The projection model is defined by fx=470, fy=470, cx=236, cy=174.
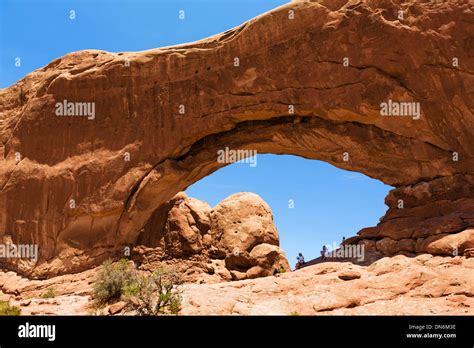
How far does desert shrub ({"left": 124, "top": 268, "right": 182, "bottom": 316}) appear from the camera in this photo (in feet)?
37.0

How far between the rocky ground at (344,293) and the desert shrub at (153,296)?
1.03 feet

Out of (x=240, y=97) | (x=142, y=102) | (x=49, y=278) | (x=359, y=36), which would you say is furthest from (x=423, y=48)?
(x=49, y=278)

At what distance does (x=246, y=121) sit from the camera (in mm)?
19047

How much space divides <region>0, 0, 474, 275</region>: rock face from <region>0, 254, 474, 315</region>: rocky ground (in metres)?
1.83

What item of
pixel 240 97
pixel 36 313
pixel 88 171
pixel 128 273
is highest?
pixel 240 97

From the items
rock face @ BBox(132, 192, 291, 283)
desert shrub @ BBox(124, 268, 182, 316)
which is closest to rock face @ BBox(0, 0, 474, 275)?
rock face @ BBox(132, 192, 291, 283)

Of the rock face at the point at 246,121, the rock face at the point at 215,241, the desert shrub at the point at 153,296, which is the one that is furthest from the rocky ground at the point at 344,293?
the rock face at the point at 215,241

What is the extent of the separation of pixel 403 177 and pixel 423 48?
4.46 metres

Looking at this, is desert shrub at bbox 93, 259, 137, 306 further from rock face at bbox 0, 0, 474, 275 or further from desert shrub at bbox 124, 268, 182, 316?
rock face at bbox 0, 0, 474, 275

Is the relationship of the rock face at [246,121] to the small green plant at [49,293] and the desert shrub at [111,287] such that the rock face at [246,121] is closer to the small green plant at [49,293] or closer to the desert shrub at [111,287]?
the small green plant at [49,293]

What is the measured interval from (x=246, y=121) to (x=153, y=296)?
916 cm

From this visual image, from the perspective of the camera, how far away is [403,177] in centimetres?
1675

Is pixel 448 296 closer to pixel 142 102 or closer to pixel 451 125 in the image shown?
pixel 451 125

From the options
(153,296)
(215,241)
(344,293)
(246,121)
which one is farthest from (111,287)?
(215,241)
